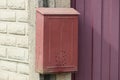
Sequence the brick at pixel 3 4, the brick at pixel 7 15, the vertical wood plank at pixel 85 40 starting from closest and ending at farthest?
the vertical wood plank at pixel 85 40 → the brick at pixel 7 15 → the brick at pixel 3 4

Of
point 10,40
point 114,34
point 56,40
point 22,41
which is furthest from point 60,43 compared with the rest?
point 10,40

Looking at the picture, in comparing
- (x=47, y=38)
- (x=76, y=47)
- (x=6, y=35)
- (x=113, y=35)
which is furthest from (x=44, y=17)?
(x=6, y=35)

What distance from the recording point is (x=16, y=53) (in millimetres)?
5477

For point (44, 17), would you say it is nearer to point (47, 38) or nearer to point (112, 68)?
point (47, 38)

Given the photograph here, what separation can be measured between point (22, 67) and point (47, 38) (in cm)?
102

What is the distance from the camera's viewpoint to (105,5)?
4.80 meters

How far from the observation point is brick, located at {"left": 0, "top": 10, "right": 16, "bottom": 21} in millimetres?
5498

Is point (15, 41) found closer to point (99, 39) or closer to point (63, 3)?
point (63, 3)

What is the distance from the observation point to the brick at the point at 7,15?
18.0 ft

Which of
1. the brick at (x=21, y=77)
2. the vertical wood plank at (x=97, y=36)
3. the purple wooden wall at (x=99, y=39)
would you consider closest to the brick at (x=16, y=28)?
the brick at (x=21, y=77)

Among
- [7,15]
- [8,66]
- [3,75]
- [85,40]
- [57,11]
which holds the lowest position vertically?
[3,75]

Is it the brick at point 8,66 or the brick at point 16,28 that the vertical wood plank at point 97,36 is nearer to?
the brick at point 16,28

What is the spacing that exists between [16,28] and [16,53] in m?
0.35

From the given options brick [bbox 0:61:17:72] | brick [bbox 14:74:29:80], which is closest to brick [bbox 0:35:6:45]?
brick [bbox 0:61:17:72]
